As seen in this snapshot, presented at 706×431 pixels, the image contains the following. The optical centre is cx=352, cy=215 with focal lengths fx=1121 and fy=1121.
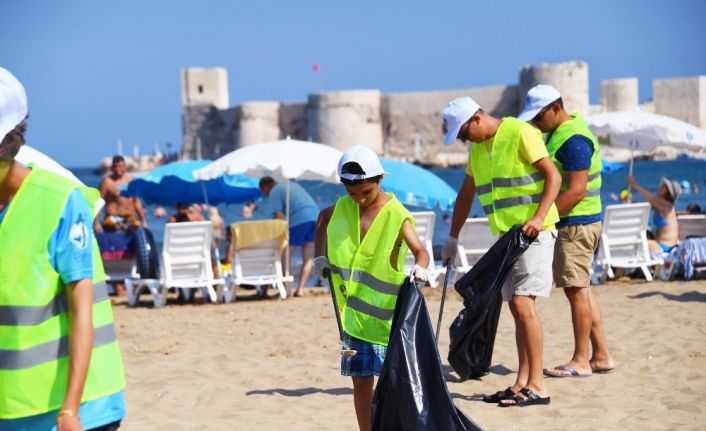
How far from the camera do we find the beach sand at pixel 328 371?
14.7 feet

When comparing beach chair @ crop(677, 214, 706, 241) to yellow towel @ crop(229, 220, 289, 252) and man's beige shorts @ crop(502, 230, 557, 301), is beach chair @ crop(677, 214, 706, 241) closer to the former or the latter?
yellow towel @ crop(229, 220, 289, 252)

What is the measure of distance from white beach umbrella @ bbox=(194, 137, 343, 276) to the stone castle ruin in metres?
44.7

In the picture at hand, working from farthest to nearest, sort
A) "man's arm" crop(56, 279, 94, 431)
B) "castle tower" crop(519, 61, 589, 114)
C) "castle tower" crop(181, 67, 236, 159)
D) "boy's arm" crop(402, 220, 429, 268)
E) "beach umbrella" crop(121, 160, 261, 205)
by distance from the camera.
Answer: "castle tower" crop(181, 67, 236, 159) → "castle tower" crop(519, 61, 589, 114) → "beach umbrella" crop(121, 160, 261, 205) → "boy's arm" crop(402, 220, 429, 268) → "man's arm" crop(56, 279, 94, 431)

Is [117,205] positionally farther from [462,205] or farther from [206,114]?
[206,114]

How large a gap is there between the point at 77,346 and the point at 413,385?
1508mm

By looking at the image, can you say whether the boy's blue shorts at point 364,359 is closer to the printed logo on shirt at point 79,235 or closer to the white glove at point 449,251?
the white glove at point 449,251

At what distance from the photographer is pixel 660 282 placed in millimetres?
9570

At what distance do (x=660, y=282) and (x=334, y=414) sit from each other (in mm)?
5654

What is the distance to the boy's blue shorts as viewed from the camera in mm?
3549

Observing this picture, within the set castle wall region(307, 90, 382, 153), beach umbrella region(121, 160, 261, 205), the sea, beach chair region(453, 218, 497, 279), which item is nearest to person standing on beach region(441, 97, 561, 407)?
beach chair region(453, 218, 497, 279)

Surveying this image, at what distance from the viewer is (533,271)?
181 inches

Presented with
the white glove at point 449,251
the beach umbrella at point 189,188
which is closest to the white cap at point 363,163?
the white glove at point 449,251

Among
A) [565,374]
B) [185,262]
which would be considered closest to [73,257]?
[565,374]

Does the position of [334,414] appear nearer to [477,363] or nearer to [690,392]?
[477,363]
